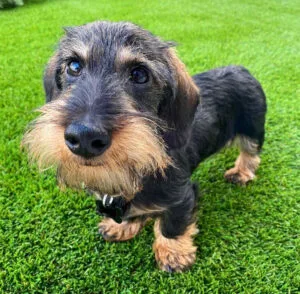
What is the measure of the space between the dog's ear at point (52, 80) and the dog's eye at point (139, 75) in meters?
0.59

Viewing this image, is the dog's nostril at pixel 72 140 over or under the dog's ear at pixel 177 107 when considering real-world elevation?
over

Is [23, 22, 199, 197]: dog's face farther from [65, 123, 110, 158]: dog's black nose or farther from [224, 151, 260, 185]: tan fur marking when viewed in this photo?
[224, 151, 260, 185]: tan fur marking

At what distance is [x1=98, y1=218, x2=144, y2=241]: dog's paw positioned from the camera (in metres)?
2.85

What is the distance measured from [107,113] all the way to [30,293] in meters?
1.53

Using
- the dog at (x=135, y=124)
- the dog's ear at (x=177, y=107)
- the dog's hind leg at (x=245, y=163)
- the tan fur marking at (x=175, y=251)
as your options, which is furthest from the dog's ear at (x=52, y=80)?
the dog's hind leg at (x=245, y=163)

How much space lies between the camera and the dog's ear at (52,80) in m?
2.40

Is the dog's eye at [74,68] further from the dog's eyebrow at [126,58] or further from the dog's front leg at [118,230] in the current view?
the dog's front leg at [118,230]

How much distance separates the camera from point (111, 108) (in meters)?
1.76

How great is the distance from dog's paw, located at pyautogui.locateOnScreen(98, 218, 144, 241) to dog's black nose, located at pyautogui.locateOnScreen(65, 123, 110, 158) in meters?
1.36

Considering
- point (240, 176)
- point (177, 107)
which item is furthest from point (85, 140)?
point (240, 176)

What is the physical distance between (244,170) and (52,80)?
6.46ft

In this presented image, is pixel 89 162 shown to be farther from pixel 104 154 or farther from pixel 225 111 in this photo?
pixel 225 111

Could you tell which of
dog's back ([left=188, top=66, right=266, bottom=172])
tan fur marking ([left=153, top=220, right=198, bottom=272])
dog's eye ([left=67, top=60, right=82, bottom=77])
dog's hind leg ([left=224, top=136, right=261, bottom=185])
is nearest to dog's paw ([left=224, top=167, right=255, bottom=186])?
dog's hind leg ([left=224, top=136, right=261, bottom=185])

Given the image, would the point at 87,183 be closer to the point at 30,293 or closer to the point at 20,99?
the point at 30,293
